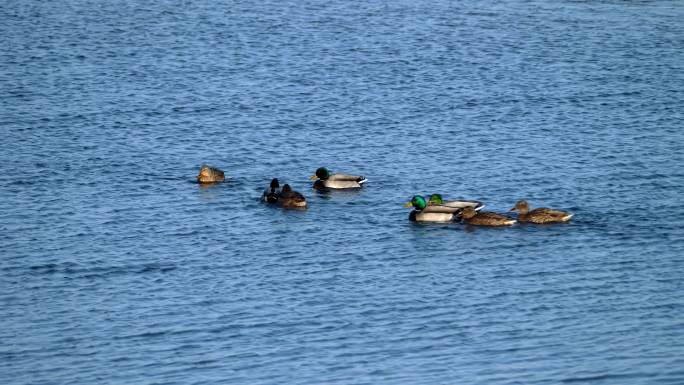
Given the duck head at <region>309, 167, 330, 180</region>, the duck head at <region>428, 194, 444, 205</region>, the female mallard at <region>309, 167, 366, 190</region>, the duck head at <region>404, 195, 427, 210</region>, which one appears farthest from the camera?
the duck head at <region>309, 167, 330, 180</region>

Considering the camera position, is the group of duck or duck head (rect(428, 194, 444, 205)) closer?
the group of duck

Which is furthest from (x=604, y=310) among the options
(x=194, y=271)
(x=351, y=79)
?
(x=351, y=79)

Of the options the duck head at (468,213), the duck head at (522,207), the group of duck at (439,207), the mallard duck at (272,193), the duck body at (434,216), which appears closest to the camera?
the group of duck at (439,207)

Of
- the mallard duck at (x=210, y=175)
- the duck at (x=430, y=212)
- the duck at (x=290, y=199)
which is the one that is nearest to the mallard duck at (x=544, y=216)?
the duck at (x=430, y=212)

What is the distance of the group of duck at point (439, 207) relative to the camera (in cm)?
3662

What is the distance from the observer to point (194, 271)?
33.8 metres

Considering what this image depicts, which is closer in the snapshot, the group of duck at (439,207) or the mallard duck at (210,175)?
the group of duck at (439,207)

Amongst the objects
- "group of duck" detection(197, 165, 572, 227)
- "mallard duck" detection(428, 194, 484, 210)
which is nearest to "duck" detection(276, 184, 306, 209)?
"group of duck" detection(197, 165, 572, 227)

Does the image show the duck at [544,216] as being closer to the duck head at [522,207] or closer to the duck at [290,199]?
the duck head at [522,207]

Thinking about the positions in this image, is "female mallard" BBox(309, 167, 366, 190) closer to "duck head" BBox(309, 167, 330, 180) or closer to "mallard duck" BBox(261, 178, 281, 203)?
"duck head" BBox(309, 167, 330, 180)

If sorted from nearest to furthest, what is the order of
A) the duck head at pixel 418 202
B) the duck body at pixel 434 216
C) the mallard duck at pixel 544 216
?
the mallard duck at pixel 544 216 < the duck body at pixel 434 216 < the duck head at pixel 418 202

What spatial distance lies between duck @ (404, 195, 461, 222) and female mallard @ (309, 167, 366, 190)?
11.0 feet

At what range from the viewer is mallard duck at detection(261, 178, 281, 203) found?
130ft

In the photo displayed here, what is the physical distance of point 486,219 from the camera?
36.7 m
